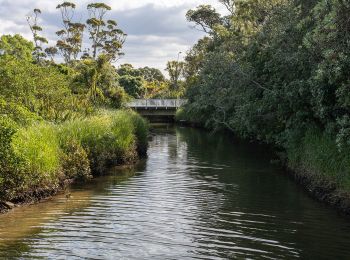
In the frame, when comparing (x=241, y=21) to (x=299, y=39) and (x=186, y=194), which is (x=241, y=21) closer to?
(x=299, y=39)

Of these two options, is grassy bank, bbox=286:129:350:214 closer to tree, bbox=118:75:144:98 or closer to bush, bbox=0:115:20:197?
bush, bbox=0:115:20:197

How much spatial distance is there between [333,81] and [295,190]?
6.06 metres

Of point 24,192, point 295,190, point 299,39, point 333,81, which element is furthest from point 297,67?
point 24,192

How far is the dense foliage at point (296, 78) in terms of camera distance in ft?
39.7

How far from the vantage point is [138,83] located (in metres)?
73.4

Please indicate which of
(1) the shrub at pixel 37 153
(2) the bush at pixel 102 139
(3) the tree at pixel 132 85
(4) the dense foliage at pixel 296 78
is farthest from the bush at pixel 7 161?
(3) the tree at pixel 132 85

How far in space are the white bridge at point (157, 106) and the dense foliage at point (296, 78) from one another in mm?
28086

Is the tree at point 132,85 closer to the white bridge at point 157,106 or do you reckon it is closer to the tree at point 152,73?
the white bridge at point 157,106

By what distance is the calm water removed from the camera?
33.1 feet

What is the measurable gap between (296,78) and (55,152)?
9.14m

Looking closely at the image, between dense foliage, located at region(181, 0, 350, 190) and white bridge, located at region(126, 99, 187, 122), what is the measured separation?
28.1 m

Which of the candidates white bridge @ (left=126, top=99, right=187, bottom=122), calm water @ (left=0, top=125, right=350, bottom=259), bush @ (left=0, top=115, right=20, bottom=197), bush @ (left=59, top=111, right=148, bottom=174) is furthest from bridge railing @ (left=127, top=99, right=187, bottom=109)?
bush @ (left=0, top=115, right=20, bottom=197)

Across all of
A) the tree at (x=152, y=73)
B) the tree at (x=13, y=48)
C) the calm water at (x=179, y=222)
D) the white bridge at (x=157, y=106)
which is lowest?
the calm water at (x=179, y=222)

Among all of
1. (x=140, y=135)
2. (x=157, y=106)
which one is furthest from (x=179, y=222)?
(x=157, y=106)
